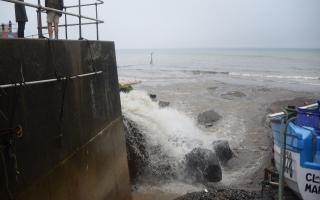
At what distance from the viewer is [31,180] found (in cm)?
414

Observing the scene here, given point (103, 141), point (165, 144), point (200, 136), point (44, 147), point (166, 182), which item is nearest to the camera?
point (44, 147)

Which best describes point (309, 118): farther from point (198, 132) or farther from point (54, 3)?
point (198, 132)

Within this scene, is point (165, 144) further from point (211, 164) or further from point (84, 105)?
point (84, 105)

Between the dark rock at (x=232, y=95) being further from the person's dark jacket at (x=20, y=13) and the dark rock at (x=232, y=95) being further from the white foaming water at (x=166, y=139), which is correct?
the person's dark jacket at (x=20, y=13)

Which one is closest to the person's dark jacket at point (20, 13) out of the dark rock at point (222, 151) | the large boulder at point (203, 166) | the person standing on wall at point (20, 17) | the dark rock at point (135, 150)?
the person standing on wall at point (20, 17)

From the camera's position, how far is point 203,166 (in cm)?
1067

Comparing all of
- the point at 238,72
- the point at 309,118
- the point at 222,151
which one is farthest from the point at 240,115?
the point at 238,72

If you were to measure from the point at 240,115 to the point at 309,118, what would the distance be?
12.5 meters

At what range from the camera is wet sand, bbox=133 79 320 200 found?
11305 millimetres

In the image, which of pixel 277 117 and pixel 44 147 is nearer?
pixel 44 147

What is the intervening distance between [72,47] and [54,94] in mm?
1147

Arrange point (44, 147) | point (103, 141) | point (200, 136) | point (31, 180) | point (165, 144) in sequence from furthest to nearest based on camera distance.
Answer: point (200, 136) → point (165, 144) → point (103, 141) → point (44, 147) → point (31, 180)

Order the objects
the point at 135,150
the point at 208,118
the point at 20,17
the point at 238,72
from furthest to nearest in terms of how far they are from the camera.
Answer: the point at 238,72
the point at 208,118
the point at 135,150
the point at 20,17

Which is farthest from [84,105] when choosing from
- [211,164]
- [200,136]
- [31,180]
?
[200,136]
